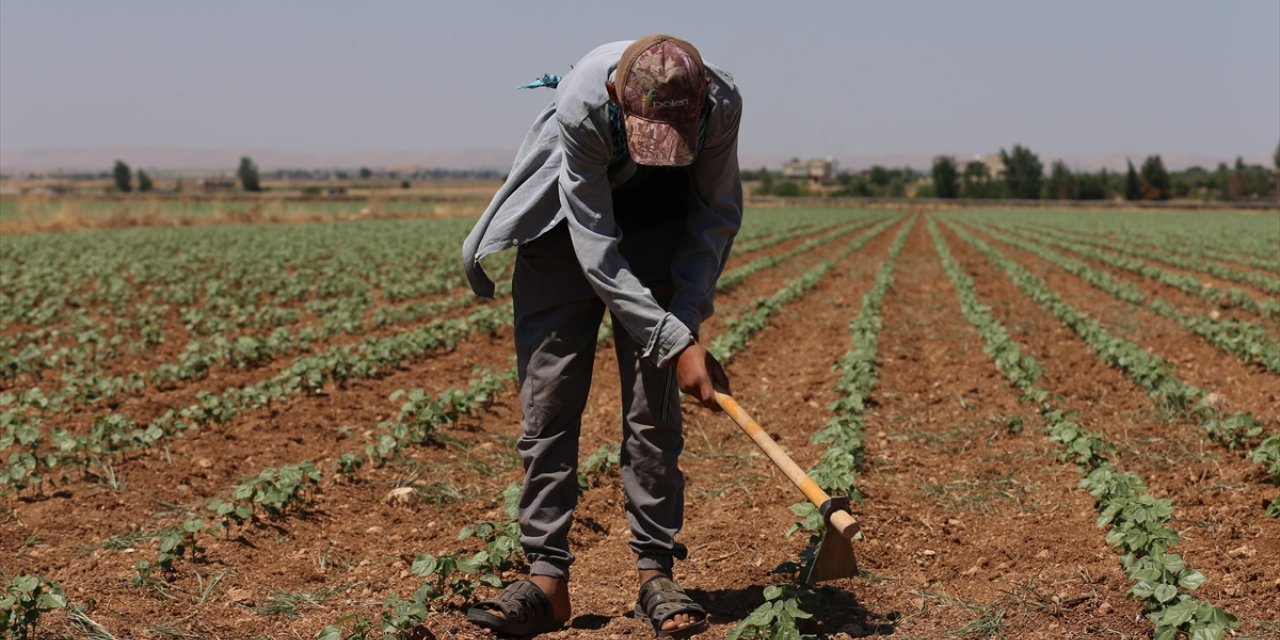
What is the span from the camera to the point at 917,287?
1631 cm

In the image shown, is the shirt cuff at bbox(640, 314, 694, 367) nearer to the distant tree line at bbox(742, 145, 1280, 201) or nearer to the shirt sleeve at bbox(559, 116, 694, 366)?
the shirt sleeve at bbox(559, 116, 694, 366)

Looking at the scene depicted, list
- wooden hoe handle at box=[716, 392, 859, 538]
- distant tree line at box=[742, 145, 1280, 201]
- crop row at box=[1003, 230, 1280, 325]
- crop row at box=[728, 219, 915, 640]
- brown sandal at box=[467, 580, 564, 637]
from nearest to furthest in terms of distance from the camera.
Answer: wooden hoe handle at box=[716, 392, 859, 538] < crop row at box=[728, 219, 915, 640] < brown sandal at box=[467, 580, 564, 637] < crop row at box=[1003, 230, 1280, 325] < distant tree line at box=[742, 145, 1280, 201]

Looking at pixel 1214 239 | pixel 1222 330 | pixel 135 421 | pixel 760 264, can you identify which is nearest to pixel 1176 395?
pixel 1222 330

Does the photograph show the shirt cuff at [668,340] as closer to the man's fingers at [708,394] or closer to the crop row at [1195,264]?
the man's fingers at [708,394]

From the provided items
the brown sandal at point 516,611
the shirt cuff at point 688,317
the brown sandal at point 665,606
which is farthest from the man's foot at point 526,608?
the shirt cuff at point 688,317

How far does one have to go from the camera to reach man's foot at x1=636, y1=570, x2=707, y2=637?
336 cm

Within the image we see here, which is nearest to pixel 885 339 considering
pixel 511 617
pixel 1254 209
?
pixel 511 617

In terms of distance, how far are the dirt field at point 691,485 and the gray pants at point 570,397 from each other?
340mm

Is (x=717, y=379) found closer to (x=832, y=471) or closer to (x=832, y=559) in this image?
(x=832, y=559)

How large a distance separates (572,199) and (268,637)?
1.67 metres

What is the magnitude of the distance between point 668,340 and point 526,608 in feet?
3.08

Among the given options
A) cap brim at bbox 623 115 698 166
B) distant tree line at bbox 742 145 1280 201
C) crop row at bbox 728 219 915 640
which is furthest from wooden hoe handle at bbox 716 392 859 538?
distant tree line at bbox 742 145 1280 201

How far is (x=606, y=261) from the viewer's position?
3.24 metres

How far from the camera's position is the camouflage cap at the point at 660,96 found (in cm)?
294
